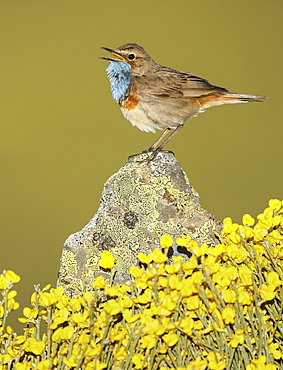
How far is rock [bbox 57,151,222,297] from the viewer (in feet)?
8.16

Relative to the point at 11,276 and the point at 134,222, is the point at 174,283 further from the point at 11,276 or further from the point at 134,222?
the point at 134,222

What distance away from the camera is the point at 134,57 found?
3320 mm

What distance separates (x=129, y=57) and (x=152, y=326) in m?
2.10

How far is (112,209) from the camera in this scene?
2.58m

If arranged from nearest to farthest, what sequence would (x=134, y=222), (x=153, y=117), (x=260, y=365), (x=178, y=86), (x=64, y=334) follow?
(x=260, y=365), (x=64, y=334), (x=134, y=222), (x=153, y=117), (x=178, y=86)

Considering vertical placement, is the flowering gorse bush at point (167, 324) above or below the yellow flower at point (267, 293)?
below

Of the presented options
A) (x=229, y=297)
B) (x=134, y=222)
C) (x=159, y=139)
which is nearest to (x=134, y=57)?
(x=159, y=139)

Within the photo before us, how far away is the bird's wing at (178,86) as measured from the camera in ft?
10.7

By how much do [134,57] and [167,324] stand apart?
6.79ft

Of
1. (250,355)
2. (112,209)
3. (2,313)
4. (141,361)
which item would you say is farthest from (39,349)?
(112,209)

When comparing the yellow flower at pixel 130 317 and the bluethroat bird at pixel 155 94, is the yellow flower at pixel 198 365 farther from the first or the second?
the bluethroat bird at pixel 155 94

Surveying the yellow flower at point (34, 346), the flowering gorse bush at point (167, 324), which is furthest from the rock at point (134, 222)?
the yellow flower at point (34, 346)

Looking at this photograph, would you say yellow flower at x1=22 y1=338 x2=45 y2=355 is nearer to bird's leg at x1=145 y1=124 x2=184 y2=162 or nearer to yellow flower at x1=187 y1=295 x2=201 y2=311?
yellow flower at x1=187 y1=295 x2=201 y2=311

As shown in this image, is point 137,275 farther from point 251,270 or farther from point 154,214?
point 154,214
